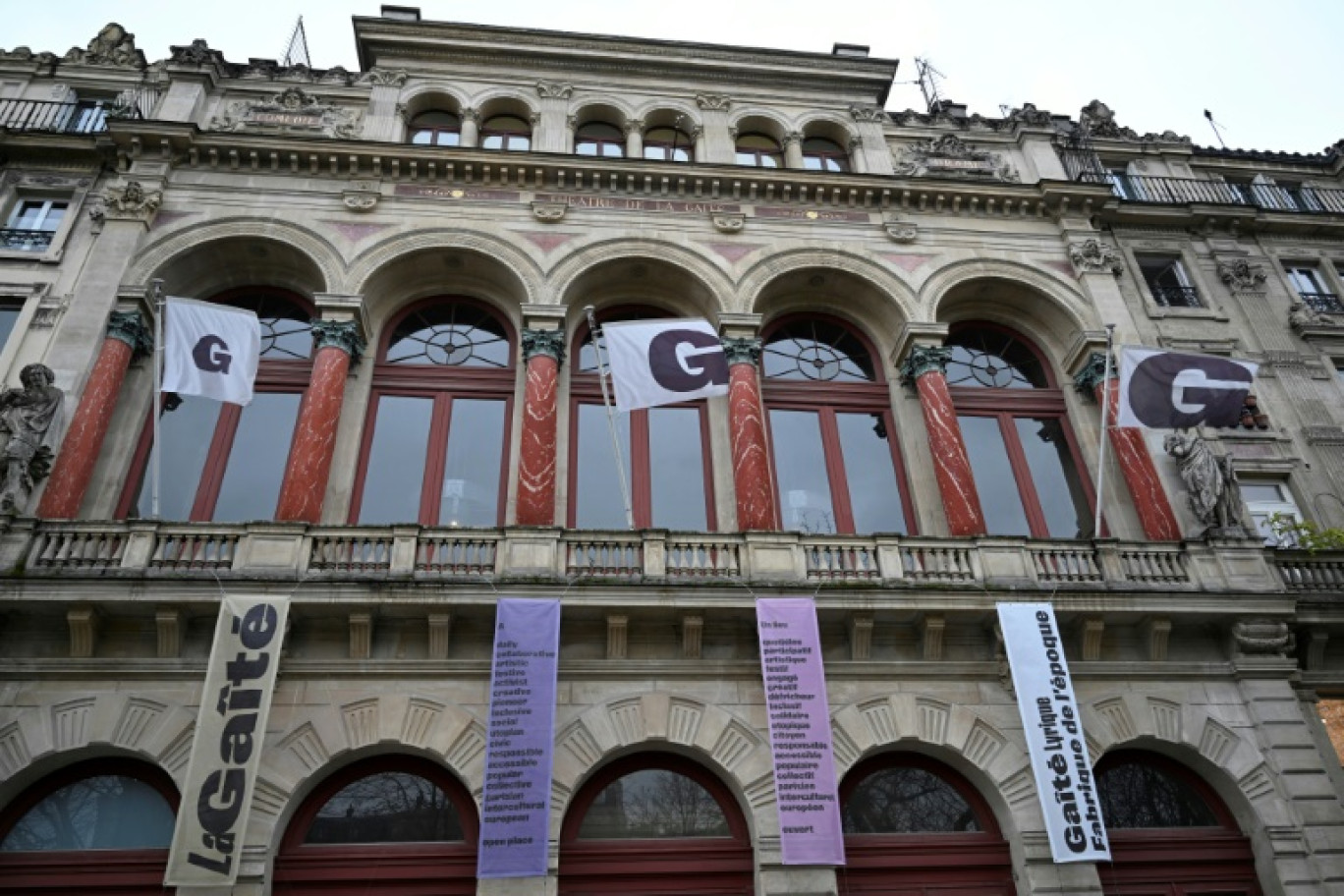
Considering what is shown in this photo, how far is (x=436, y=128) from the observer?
887 inches

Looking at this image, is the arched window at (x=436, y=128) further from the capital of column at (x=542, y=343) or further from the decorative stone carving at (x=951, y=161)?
the decorative stone carving at (x=951, y=161)

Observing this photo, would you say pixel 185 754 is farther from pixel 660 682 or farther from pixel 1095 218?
pixel 1095 218

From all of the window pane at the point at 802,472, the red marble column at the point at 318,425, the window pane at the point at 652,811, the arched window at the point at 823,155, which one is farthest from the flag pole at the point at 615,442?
the arched window at the point at 823,155

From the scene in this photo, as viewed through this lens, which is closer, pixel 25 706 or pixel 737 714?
pixel 25 706

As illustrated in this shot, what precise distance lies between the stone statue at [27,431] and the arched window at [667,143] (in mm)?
14159

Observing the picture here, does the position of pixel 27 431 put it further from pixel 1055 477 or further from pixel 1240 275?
pixel 1240 275

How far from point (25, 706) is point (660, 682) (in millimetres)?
9065

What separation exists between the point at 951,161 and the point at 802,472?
10210 mm

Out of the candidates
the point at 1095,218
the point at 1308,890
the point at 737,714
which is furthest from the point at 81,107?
the point at 1308,890

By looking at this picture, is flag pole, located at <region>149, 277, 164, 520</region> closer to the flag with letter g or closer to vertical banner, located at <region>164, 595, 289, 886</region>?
vertical banner, located at <region>164, 595, 289, 886</region>

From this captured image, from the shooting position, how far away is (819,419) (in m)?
18.9

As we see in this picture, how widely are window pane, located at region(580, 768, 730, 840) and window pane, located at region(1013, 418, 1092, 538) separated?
28.8 ft

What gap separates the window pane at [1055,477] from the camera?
17906mm

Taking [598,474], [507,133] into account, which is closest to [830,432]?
[598,474]
